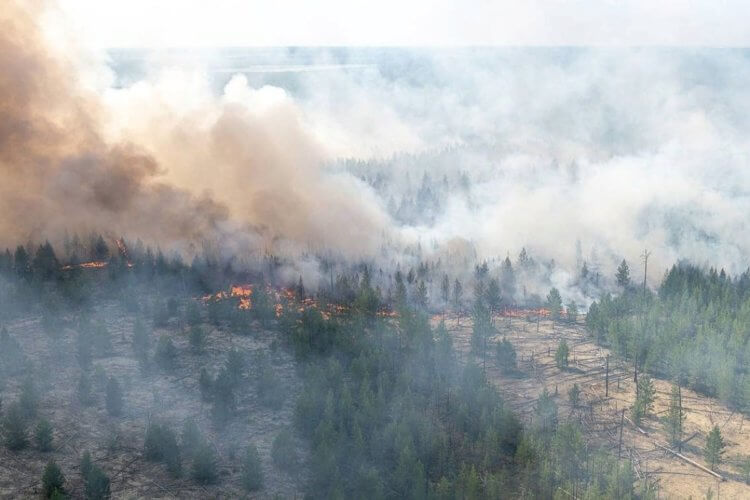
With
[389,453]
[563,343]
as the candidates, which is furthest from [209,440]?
[563,343]

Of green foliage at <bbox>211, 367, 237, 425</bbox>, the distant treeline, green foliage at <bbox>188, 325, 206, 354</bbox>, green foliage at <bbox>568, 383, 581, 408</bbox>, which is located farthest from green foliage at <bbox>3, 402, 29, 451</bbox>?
the distant treeline

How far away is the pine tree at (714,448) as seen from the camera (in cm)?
7975

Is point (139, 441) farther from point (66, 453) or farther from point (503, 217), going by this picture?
point (503, 217)

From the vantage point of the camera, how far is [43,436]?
71.6m

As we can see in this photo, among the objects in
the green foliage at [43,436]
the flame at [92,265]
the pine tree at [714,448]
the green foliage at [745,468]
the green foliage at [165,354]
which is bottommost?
the green foliage at [745,468]

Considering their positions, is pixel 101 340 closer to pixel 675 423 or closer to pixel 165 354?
pixel 165 354

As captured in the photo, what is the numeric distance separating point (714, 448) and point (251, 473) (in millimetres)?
48936

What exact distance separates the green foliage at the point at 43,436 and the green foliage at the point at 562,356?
6586 centimetres

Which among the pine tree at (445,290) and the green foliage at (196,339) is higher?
the pine tree at (445,290)

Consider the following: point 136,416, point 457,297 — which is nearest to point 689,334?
point 457,297

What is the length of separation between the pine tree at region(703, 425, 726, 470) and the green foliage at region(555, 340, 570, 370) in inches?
1013

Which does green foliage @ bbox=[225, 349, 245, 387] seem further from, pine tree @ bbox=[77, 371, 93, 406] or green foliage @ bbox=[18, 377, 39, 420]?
green foliage @ bbox=[18, 377, 39, 420]

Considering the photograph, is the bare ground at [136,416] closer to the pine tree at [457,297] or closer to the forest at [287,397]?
the forest at [287,397]

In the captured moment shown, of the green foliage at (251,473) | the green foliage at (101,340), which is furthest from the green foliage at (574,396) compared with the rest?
the green foliage at (101,340)
